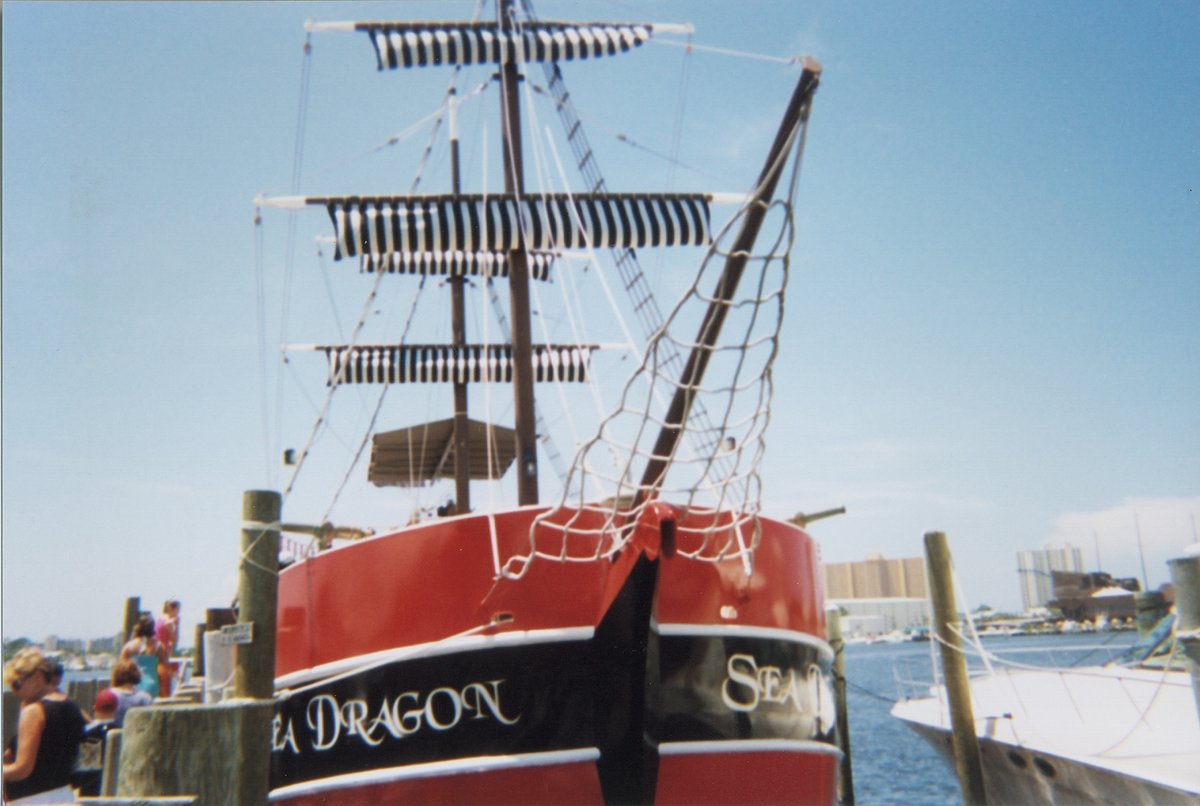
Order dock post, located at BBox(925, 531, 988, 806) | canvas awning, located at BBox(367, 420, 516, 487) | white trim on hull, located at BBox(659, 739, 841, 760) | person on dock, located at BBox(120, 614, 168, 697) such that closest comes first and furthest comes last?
white trim on hull, located at BBox(659, 739, 841, 760) → dock post, located at BBox(925, 531, 988, 806) → person on dock, located at BBox(120, 614, 168, 697) → canvas awning, located at BBox(367, 420, 516, 487)

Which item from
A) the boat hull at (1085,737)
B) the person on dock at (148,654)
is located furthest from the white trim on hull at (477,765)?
the person on dock at (148,654)

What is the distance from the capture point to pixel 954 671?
31.0 ft

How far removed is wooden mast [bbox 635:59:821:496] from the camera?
4.39 m

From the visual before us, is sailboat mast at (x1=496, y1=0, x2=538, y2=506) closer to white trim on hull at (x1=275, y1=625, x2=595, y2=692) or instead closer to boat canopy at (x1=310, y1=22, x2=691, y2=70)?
boat canopy at (x1=310, y1=22, x2=691, y2=70)

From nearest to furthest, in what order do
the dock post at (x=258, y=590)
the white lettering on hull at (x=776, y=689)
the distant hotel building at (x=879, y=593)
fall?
the dock post at (x=258, y=590) < the white lettering on hull at (x=776, y=689) < the distant hotel building at (x=879, y=593)

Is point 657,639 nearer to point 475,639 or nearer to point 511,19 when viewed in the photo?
point 475,639

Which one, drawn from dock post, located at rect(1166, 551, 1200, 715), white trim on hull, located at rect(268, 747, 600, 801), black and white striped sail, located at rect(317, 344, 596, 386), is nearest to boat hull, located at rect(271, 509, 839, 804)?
white trim on hull, located at rect(268, 747, 600, 801)

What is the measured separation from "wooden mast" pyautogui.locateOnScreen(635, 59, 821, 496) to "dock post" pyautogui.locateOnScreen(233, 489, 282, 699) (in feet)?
8.66

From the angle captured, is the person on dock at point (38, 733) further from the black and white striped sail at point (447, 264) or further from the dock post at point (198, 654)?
the black and white striped sail at point (447, 264)

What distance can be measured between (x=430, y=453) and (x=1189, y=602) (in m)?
12.3

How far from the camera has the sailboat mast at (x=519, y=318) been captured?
8.50 m

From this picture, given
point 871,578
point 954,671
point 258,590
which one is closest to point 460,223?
point 258,590

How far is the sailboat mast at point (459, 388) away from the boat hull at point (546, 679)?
665 cm

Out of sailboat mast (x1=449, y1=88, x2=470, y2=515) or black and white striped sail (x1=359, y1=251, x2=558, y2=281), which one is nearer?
sailboat mast (x1=449, y1=88, x2=470, y2=515)
